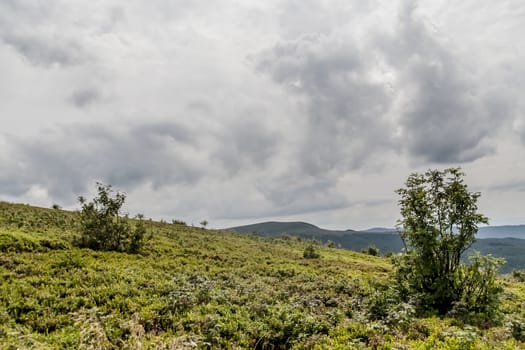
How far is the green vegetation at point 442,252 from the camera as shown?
1555 cm

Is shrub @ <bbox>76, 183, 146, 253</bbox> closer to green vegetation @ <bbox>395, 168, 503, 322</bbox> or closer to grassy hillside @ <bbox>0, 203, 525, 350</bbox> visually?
grassy hillside @ <bbox>0, 203, 525, 350</bbox>

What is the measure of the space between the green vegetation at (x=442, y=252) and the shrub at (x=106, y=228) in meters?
23.3

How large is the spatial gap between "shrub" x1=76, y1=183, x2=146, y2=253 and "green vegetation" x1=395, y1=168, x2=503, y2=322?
23.3m

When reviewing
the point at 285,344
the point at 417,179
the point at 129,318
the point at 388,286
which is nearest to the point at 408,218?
the point at 417,179

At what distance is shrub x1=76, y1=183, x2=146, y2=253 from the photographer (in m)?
27.9

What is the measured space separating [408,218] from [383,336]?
8.01 meters

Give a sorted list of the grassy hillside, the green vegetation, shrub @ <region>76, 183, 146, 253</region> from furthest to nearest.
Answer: shrub @ <region>76, 183, 146, 253</region>
the green vegetation
the grassy hillside

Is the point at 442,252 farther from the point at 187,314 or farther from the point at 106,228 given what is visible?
the point at 106,228

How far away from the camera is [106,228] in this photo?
94.3 ft

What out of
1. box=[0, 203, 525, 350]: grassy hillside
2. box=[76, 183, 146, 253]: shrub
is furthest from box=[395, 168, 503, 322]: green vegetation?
box=[76, 183, 146, 253]: shrub

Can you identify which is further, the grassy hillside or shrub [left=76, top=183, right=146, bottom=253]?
shrub [left=76, top=183, right=146, bottom=253]

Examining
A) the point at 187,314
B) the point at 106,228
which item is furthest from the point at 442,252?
the point at 106,228

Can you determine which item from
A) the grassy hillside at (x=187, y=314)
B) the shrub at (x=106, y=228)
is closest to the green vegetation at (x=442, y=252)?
the grassy hillside at (x=187, y=314)

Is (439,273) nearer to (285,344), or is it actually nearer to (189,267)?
(285,344)
